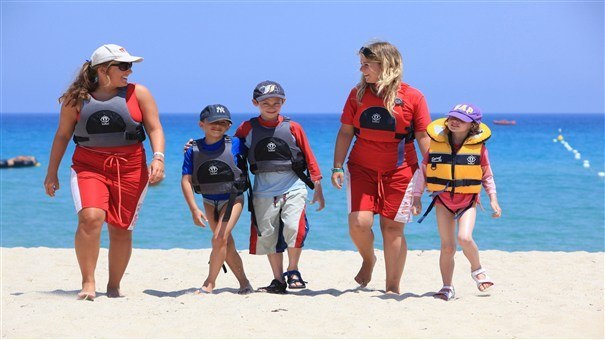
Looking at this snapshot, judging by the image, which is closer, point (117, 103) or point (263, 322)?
point (263, 322)

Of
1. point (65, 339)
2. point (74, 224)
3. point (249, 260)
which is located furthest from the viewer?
point (74, 224)

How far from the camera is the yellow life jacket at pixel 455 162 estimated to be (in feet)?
21.6

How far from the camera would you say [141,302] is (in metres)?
6.45

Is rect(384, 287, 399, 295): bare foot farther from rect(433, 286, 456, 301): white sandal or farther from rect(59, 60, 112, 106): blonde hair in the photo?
rect(59, 60, 112, 106): blonde hair

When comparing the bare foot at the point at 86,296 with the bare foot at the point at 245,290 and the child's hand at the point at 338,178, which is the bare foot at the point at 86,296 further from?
the child's hand at the point at 338,178

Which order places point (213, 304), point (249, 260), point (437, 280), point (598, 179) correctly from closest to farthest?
point (213, 304)
point (437, 280)
point (249, 260)
point (598, 179)

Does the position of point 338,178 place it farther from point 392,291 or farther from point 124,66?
point 124,66

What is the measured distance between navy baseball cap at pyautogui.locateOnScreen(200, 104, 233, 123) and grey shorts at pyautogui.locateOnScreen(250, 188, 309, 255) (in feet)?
2.32

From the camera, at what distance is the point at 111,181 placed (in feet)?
21.5

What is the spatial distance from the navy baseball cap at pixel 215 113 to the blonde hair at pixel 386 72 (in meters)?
1.02

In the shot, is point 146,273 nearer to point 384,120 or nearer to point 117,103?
point 117,103

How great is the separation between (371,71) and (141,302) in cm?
242

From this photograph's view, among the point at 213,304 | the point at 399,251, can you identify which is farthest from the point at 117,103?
the point at 399,251

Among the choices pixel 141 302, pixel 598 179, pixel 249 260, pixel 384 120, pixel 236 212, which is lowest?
pixel 598 179
